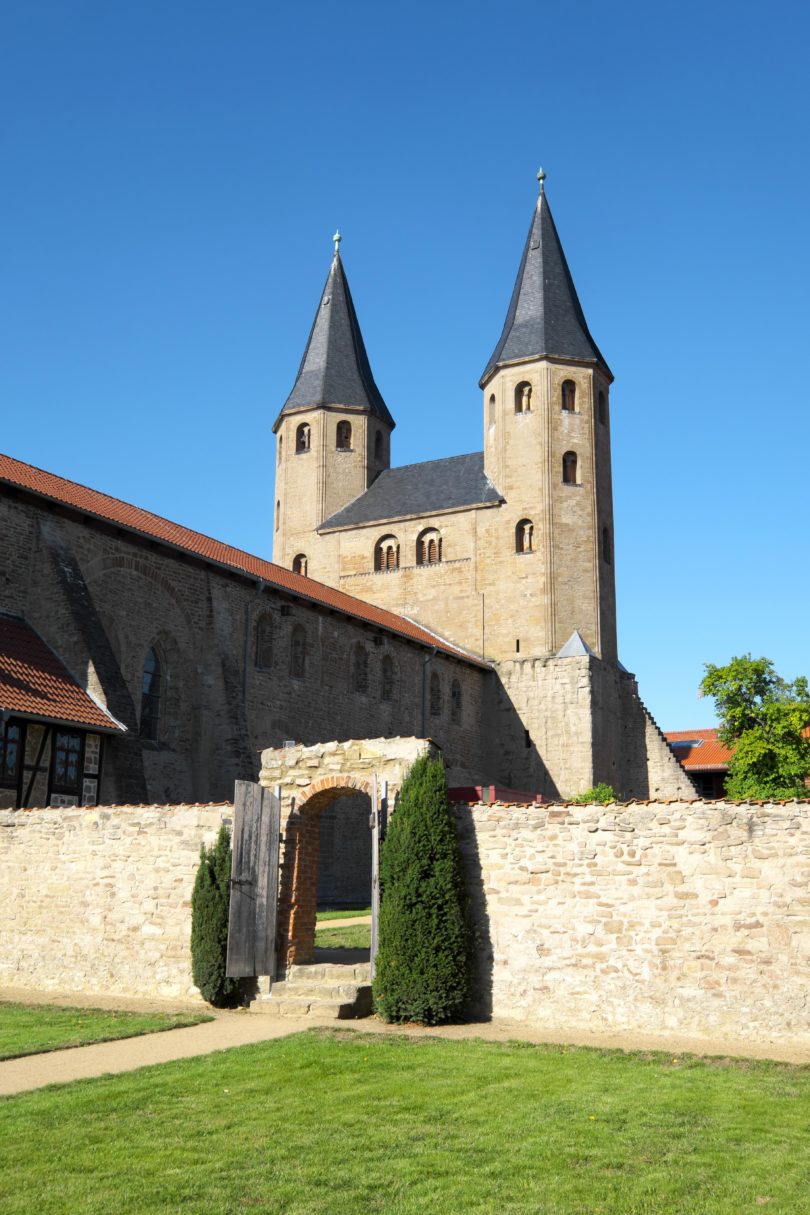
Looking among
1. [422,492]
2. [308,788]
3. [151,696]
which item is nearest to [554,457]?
[422,492]

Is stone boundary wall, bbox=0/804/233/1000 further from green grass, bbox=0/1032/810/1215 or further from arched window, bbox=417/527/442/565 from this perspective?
arched window, bbox=417/527/442/565

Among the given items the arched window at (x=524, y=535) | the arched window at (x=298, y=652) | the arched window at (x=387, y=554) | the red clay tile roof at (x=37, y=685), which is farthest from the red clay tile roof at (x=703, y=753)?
the red clay tile roof at (x=37, y=685)

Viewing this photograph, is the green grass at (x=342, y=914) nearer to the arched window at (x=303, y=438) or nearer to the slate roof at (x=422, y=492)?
the slate roof at (x=422, y=492)

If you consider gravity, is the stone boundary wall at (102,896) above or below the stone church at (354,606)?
below

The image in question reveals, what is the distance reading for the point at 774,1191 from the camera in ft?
19.8

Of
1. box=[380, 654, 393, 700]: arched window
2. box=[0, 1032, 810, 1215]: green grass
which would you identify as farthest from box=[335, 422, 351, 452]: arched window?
box=[0, 1032, 810, 1215]: green grass

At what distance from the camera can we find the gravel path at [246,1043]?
9.12 metres

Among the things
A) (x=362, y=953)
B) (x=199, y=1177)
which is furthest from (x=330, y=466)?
(x=199, y=1177)

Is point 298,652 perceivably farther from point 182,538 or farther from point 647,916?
point 647,916

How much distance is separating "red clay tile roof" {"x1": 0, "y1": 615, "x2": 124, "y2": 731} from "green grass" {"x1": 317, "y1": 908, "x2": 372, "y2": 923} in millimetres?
6273

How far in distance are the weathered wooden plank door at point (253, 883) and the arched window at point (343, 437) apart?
32732 millimetres

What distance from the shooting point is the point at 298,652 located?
2838cm

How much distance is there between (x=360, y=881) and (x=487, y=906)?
1686cm

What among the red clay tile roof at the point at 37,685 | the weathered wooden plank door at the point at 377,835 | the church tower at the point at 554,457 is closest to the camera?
the weathered wooden plank door at the point at 377,835
